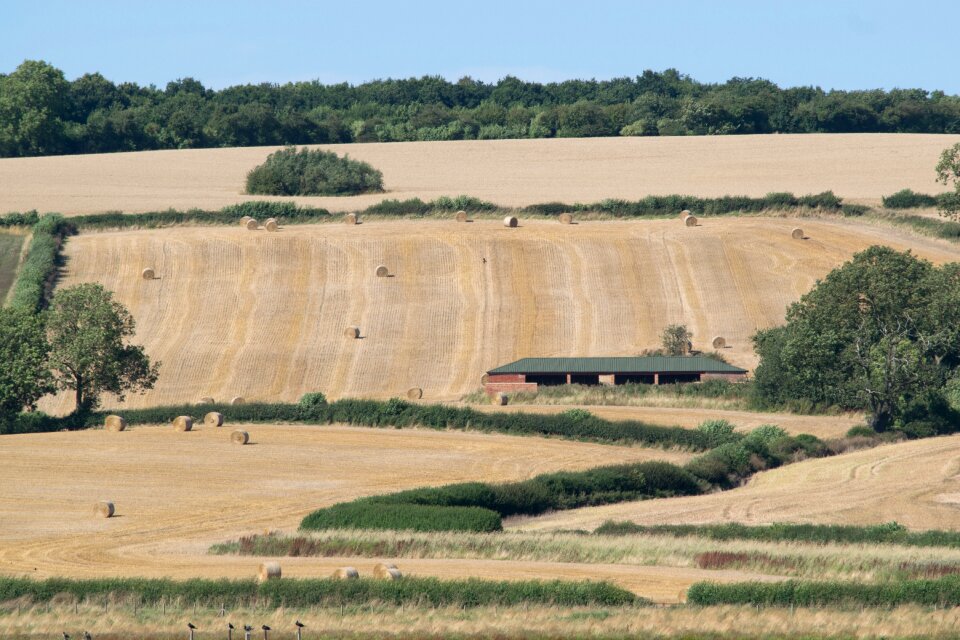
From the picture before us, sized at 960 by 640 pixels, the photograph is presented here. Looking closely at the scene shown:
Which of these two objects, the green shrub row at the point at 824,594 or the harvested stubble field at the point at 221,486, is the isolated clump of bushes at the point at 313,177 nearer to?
the harvested stubble field at the point at 221,486

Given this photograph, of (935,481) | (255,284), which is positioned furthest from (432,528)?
(255,284)

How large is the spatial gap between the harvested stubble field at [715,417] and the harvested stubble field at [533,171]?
4166 cm

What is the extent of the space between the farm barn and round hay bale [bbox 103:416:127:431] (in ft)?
69.8

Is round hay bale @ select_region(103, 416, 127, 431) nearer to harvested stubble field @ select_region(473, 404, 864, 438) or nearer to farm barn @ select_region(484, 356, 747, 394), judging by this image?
harvested stubble field @ select_region(473, 404, 864, 438)

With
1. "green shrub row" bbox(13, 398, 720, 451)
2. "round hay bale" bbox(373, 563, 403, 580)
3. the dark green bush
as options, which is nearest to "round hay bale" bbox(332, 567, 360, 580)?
"round hay bale" bbox(373, 563, 403, 580)

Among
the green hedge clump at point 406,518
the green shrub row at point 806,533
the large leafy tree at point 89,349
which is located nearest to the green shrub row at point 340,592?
the green hedge clump at point 406,518

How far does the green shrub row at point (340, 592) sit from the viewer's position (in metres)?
33.8

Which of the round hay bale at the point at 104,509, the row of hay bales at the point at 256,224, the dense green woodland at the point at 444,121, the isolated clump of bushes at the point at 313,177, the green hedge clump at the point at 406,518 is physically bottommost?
the round hay bale at the point at 104,509

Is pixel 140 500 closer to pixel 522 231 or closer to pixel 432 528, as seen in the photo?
pixel 432 528

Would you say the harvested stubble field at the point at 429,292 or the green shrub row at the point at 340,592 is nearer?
the green shrub row at the point at 340,592

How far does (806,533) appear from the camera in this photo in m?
45.2

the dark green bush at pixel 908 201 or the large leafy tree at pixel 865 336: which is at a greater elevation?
the dark green bush at pixel 908 201

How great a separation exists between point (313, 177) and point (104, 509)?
79489 millimetres

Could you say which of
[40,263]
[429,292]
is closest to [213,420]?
[429,292]
